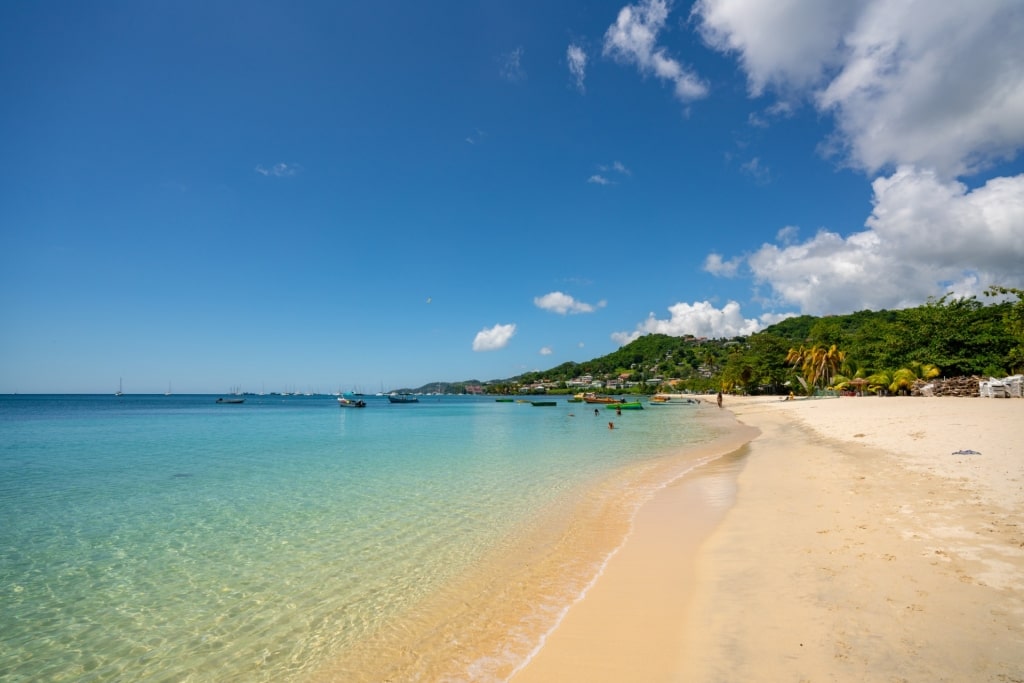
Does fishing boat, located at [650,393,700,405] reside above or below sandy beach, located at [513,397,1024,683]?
below

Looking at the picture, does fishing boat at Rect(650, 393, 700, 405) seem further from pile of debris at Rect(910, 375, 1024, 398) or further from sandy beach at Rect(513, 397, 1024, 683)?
sandy beach at Rect(513, 397, 1024, 683)

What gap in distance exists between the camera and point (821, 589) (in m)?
5.77

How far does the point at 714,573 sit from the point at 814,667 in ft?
9.17

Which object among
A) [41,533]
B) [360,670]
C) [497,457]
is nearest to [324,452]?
[497,457]

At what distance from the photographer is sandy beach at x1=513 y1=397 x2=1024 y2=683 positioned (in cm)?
425

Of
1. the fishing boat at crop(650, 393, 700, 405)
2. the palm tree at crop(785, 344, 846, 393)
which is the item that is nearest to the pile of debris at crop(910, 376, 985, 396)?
the palm tree at crop(785, 344, 846, 393)

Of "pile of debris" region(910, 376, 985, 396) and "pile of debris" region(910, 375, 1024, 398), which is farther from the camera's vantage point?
"pile of debris" region(910, 376, 985, 396)

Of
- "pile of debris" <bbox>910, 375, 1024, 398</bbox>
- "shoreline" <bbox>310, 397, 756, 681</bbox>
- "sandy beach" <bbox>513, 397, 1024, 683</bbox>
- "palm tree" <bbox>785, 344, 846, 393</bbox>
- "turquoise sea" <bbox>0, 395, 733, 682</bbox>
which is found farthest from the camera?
"palm tree" <bbox>785, 344, 846, 393</bbox>

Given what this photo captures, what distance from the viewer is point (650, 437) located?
30.1 metres

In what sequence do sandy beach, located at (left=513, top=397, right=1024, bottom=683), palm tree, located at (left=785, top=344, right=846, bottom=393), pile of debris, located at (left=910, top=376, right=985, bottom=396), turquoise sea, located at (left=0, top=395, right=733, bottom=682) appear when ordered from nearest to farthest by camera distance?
sandy beach, located at (left=513, top=397, right=1024, bottom=683) < turquoise sea, located at (left=0, top=395, right=733, bottom=682) < pile of debris, located at (left=910, top=376, right=985, bottom=396) < palm tree, located at (left=785, top=344, right=846, bottom=393)

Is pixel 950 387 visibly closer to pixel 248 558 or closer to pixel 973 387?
pixel 973 387

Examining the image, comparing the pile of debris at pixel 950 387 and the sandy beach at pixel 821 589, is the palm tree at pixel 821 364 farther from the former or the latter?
the sandy beach at pixel 821 589

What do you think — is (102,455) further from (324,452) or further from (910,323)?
(910,323)

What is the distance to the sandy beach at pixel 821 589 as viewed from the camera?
4250mm
